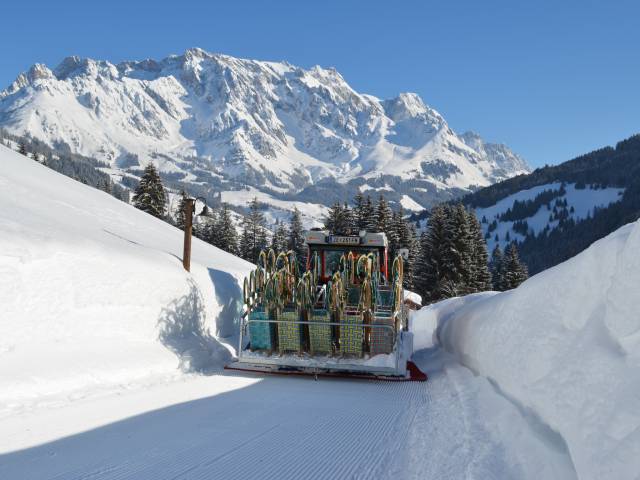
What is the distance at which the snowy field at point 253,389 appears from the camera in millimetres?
4414

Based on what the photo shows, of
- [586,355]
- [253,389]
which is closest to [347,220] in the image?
[253,389]

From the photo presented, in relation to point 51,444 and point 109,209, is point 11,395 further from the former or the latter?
point 109,209

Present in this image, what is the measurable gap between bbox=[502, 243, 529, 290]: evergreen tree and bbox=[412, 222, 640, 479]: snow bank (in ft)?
131

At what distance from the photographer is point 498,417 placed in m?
6.11

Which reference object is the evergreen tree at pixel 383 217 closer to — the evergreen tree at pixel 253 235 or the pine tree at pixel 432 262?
the pine tree at pixel 432 262

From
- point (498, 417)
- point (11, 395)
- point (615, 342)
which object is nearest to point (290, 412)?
point (498, 417)

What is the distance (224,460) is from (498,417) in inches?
126

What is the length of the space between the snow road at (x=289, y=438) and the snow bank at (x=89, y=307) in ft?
2.45

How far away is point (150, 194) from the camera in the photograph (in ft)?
145

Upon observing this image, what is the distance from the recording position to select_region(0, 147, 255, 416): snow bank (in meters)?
7.67

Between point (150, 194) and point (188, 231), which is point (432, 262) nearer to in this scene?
point (150, 194)

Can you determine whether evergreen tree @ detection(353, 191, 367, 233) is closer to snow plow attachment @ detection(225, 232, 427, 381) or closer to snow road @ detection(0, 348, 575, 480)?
snow plow attachment @ detection(225, 232, 427, 381)

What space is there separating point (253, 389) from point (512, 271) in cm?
4062

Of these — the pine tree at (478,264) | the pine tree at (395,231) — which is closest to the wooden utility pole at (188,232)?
the pine tree at (395,231)
